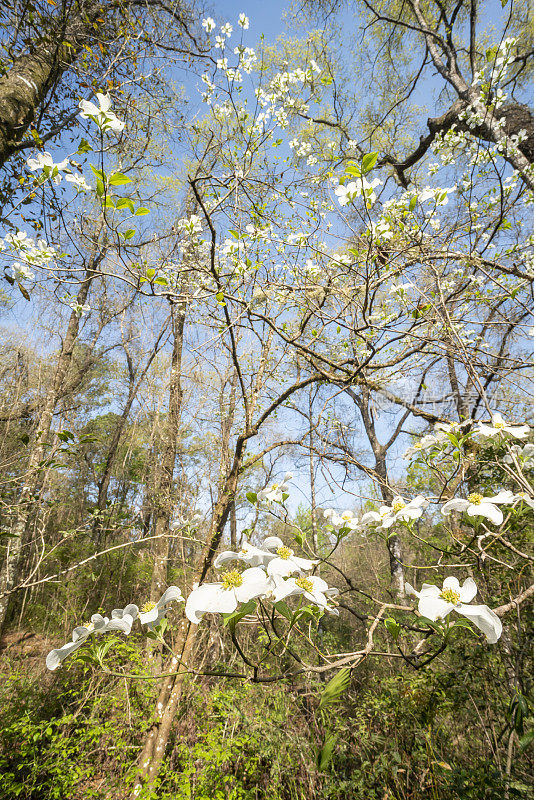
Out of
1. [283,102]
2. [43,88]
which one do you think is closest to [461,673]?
[283,102]

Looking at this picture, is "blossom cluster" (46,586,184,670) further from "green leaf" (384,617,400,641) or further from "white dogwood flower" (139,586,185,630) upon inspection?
"green leaf" (384,617,400,641)

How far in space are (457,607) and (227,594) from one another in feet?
1.35

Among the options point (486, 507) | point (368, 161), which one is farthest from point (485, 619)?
point (368, 161)

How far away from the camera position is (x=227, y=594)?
0.57m

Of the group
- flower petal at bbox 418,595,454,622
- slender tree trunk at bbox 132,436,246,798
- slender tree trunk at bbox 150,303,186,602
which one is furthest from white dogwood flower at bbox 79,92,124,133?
slender tree trunk at bbox 150,303,186,602

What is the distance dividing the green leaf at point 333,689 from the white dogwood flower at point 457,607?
0.20m

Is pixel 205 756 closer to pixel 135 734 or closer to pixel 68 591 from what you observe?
pixel 135 734

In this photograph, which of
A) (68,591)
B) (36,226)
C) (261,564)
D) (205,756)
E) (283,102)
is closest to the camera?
(261,564)

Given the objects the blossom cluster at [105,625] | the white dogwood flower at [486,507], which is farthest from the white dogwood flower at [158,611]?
the white dogwood flower at [486,507]

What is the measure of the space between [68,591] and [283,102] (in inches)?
233

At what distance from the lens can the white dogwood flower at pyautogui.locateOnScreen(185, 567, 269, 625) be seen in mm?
542

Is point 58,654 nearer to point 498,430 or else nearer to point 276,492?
point 276,492

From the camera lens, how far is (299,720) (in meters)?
3.47

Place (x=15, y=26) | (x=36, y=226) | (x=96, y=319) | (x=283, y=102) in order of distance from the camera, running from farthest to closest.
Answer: (x=96, y=319), (x=283, y=102), (x=36, y=226), (x=15, y=26)
